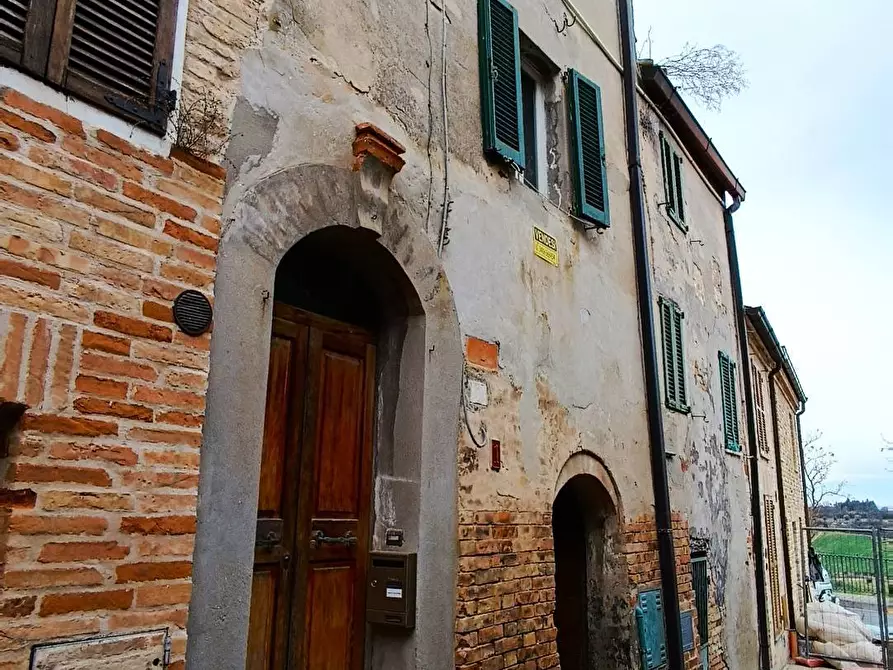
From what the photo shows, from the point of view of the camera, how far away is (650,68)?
7.61 metres

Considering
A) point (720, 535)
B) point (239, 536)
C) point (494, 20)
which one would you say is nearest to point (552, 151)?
point (494, 20)

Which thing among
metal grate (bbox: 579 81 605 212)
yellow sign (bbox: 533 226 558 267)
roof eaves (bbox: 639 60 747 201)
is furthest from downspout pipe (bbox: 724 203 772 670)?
yellow sign (bbox: 533 226 558 267)

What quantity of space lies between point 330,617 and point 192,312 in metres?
1.76

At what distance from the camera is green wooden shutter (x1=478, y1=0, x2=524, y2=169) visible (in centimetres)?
466

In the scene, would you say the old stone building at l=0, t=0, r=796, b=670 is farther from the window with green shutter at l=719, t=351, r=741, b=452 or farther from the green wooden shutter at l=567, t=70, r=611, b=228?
the window with green shutter at l=719, t=351, r=741, b=452

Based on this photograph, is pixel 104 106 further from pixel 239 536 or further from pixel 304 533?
pixel 304 533

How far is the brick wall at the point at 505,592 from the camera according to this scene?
3885 millimetres

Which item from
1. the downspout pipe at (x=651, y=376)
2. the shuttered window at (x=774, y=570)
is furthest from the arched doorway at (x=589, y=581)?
the shuttered window at (x=774, y=570)

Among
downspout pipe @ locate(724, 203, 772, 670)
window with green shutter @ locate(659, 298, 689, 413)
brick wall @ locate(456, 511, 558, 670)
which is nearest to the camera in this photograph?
brick wall @ locate(456, 511, 558, 670)

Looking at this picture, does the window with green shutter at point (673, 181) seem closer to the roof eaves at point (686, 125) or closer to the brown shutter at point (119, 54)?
the roof eaves at point (686, 125)

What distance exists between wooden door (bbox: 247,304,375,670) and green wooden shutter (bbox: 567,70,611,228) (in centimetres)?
256

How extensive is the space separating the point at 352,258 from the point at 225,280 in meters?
1.09

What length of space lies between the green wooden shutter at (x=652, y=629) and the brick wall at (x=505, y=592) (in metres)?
1.25

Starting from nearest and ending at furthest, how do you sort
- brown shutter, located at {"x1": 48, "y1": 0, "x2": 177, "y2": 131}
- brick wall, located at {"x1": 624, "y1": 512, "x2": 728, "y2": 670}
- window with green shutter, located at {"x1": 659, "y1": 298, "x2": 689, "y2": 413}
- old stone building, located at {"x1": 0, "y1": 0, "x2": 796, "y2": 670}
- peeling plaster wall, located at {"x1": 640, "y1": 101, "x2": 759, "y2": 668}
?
1. old stone building, located at {"x1": 0, "y1": 0, "x2": 796, "y2": 670}
2. brown shutter, located at {"x1": 48, "y1": 0, "x2": 177, "y2": 131}
3. brick wall, located at {"x1": 624, "y1": 512, "x2": 728, "y2": 670}
4. window with green shutter, located at {"x1": 659, "y1": 298, "x2": 689, "y2": 413}
5. peeling plaster wall, located at {"x1": 640, "y1": 101, "x2": 759, "y2": 668}
